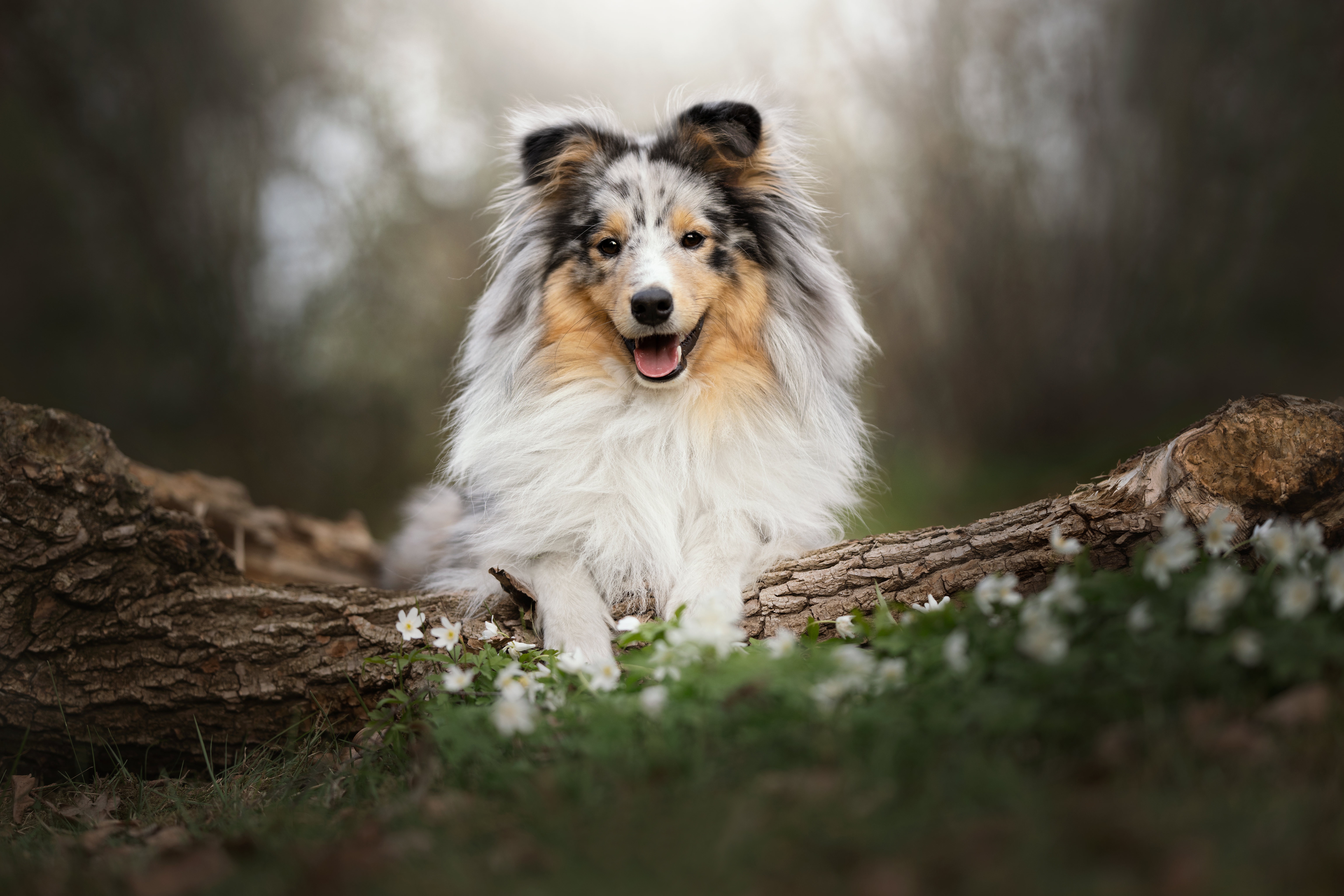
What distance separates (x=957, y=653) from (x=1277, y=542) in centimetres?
87

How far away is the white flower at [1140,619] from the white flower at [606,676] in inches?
47.8

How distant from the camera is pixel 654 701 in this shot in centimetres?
199

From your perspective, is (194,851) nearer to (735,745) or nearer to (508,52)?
(735,745)

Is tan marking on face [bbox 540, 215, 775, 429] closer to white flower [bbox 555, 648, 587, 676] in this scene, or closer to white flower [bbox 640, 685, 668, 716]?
white flower [bbox 555, 648, 587, 676]

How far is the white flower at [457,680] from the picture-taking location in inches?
95.3

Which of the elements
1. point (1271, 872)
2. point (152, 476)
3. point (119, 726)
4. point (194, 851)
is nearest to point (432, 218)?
point (152, 476)

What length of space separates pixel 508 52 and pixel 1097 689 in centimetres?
945

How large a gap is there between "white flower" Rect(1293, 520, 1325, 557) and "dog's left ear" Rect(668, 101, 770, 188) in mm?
2543

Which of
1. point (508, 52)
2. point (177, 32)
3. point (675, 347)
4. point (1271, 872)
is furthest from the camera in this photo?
point (508, 52)

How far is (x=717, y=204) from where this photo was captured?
385cm

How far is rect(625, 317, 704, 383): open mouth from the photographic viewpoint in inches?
143

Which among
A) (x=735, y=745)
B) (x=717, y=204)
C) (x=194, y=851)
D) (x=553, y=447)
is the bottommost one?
(x=194, y=851)

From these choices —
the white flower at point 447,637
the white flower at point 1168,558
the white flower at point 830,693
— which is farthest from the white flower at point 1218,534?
the white flower at point 447,637

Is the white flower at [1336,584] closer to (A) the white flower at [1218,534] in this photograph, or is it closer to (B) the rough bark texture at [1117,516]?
(A) the white flower at [1218,534]
